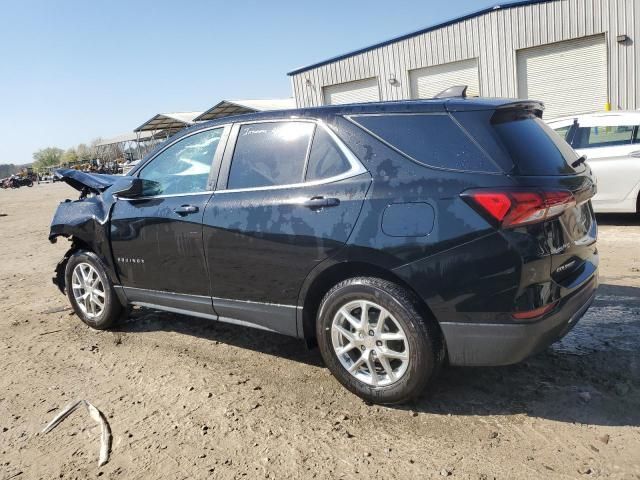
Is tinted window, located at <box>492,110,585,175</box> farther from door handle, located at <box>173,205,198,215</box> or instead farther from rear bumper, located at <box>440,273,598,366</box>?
door handle, located at <box>173,205,198,215</box>

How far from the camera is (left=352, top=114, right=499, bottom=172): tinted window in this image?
113 inches

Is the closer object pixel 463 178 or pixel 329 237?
pixel 463 178

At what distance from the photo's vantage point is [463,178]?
2824 mm

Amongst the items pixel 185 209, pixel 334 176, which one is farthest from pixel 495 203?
pixel 185 209

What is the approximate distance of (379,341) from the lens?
3.10 m

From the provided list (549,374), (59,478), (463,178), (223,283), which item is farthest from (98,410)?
(549,374)

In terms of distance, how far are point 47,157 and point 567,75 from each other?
9673 cm

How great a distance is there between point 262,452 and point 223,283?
1.31 metres

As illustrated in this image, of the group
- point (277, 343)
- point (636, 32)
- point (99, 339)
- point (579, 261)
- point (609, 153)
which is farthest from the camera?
point (636, 32)

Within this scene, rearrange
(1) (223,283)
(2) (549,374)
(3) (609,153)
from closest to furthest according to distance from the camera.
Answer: (2) (549,374) → (1) (223,283) → (3) (609,153)

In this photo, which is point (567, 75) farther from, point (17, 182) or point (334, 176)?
point (17, 182)

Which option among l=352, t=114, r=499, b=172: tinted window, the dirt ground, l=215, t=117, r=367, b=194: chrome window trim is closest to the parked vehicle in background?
the dirt ground

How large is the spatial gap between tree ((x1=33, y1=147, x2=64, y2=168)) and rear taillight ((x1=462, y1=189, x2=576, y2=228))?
96318 millimetres

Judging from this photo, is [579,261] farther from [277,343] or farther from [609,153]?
[609,153]
